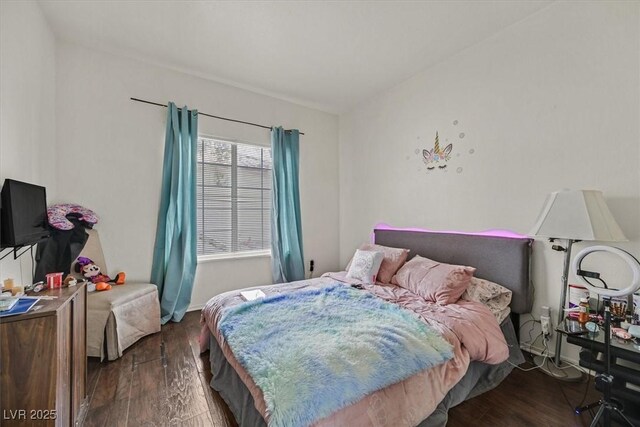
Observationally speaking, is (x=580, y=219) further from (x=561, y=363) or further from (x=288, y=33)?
(x=288, y=33)

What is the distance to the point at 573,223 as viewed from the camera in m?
1.73

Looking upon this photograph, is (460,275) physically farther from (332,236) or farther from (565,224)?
(332,236)

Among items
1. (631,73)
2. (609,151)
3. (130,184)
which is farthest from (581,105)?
(130,184)

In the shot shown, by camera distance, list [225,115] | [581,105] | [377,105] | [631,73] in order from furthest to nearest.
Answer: [377,105] < [225,115] < [581,105] < [631,73]

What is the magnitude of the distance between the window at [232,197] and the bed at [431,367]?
4.34 feet

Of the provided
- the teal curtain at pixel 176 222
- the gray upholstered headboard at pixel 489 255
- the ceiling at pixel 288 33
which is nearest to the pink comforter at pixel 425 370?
the gray upholstered headboard at pixel 489 255

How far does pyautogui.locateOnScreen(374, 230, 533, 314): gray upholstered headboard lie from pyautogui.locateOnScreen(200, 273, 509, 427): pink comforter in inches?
16.3

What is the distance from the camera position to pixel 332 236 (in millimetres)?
4324

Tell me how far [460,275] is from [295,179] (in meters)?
2.45

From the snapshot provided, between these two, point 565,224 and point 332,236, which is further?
point 332,236

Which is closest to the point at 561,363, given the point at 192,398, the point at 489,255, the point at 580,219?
the point at 489,255

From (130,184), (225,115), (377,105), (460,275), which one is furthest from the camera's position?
(377,105)

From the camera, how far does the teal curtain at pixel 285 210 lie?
147 inches

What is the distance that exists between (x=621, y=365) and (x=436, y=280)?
3.54 ft
